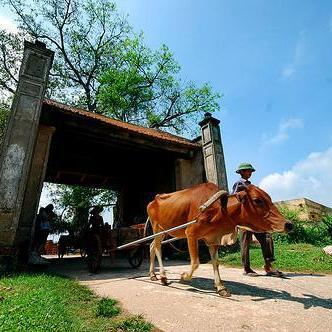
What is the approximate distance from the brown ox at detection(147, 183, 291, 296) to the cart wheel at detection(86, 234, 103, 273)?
2.39m

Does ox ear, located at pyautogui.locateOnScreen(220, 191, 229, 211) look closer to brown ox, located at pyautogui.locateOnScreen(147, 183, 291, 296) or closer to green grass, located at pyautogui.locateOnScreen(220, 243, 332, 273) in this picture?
brown ox, located at pyautogui.locateOnScreen(147, 183, 291, 296)

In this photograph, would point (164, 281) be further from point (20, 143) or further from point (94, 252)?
point (20, 143)

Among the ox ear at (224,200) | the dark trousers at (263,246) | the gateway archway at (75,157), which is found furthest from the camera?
the gateway archway at (75,157)

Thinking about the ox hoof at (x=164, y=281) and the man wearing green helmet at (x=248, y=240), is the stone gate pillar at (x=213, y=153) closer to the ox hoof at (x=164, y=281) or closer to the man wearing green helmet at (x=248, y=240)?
the man wearing green helmet at (x=248, y=240)

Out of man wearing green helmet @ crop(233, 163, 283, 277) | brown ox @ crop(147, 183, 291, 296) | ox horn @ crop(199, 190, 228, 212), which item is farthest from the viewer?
man wearing green helmet @ crop(233, 163, 283, 277)

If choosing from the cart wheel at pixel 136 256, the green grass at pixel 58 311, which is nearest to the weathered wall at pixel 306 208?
the cart wheel at pixel 136 256

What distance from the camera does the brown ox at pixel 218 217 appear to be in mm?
4586

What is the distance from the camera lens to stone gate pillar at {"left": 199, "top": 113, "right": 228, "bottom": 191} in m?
11.9

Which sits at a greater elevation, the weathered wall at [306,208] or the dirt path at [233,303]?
the weathered wall at [306,208]

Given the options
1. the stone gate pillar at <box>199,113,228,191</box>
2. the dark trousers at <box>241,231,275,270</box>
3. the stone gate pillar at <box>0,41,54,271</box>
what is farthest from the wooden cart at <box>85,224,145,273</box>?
the stone gate pillar at <box>199,113,228,191</box>

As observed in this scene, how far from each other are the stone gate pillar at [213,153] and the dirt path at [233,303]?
224 inches

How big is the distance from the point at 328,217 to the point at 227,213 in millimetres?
11677

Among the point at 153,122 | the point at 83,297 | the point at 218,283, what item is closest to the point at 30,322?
the point at 83,297

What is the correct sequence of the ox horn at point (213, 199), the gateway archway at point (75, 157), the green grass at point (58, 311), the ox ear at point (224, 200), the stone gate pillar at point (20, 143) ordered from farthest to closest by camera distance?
the gateway archway at point (75, 157), the stone gate pillar at point (20, 143), the ox ear at point (224, 200), the ox horn at point (213, 199), the green grass at point (58, 311)
